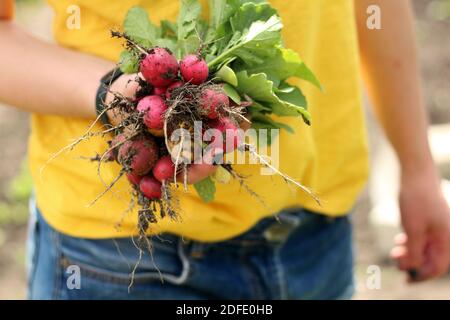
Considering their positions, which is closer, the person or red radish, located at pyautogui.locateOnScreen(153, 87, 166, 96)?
red radish, located at pyautogui.locateOnScreen(153, 87, 166, 96)

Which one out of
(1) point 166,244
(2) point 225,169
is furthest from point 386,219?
(2) point 225,169

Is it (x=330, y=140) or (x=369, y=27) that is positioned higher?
(x=369, y=27)

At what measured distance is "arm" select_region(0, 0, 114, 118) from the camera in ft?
4.67

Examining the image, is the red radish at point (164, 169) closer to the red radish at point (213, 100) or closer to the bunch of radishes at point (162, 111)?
the bunch of radishes at point (162, 111)

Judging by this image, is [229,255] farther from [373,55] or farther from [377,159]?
[377,159]

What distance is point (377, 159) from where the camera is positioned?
12.2 feet

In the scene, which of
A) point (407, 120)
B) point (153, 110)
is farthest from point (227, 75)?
point (407, 120)

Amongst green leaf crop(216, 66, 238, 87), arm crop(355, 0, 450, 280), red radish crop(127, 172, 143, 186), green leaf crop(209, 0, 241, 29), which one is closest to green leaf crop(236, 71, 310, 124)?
green leaf crop(216, 66, 238, 87)

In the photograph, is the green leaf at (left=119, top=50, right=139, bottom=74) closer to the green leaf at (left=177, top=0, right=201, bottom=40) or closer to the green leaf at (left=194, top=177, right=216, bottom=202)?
the green leaf at (left=177, top=0, right=201, bottom=40)

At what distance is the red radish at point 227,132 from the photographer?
4.12 ft

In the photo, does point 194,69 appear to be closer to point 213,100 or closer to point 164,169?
point 213,100

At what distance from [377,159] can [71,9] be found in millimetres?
2465

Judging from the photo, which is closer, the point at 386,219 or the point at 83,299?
the point at 83,299

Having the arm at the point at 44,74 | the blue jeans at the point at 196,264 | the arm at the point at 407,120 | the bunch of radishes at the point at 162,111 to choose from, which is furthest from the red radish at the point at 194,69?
the arm at the point at 407,120
